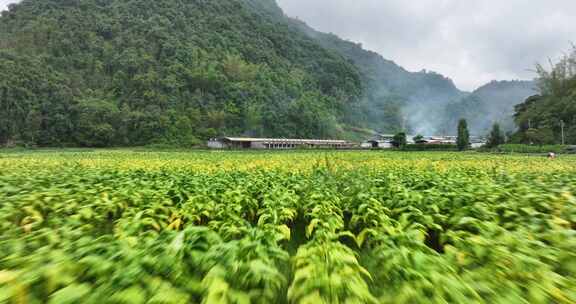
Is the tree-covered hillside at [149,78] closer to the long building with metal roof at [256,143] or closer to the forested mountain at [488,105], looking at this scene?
the long building with metal roof at [256,143]

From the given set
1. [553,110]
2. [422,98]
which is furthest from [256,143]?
[422,98]

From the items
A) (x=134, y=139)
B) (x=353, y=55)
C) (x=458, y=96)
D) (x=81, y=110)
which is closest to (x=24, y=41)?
(x=81, y=110)

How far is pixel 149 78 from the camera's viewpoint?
214 feet

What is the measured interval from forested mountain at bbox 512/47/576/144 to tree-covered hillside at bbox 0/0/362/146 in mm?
42159

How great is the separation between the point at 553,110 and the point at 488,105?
14886 cm

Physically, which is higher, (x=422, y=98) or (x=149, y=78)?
(x=422, y=98)

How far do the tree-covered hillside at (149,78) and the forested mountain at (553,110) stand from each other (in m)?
42.2

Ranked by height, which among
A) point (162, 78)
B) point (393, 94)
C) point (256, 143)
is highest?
point (393, 94)

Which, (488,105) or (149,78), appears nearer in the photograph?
(149,78)

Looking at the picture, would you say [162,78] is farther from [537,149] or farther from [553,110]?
[553,110]

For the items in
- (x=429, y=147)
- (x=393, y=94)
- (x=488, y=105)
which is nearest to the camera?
(x=429, y=147)

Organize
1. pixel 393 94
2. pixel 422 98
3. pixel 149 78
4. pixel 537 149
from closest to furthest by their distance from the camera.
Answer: pixel 537 149 → pixel 149 78 → pixel 393 94 → pixel 422 98

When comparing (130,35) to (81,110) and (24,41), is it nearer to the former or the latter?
(24,41)

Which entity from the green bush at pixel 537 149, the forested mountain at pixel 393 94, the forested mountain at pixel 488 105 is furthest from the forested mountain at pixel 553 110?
the forested mountain at pixel 488 105
